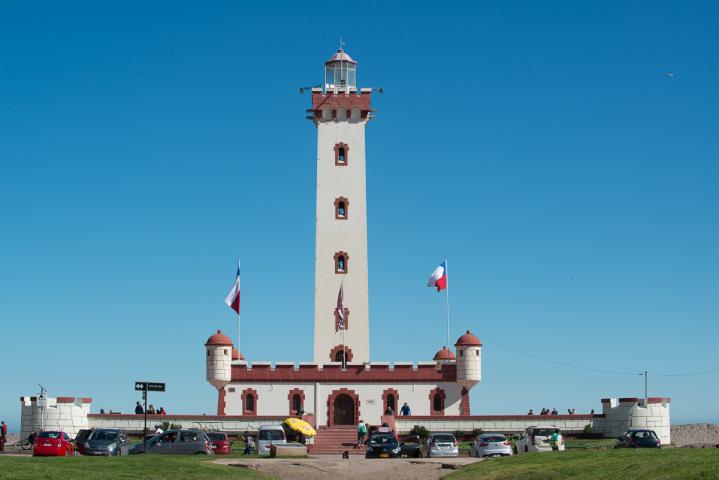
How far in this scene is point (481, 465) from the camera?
3456cm

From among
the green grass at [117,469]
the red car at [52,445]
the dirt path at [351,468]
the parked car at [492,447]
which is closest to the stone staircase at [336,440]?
the parked car at [492,447]

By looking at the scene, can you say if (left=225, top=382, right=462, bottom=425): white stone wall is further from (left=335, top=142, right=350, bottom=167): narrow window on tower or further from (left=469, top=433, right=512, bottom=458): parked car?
(left=469, top=433, right=512, bottom=458): parked car

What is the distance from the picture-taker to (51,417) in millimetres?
56250

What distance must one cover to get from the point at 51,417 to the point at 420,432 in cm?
2024

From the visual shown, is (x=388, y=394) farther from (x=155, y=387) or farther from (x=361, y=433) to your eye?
(x=155, y=387)

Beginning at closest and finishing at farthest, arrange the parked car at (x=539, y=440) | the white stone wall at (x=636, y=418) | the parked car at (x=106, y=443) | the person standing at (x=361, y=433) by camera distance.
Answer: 1. the parked car at (x=106, y=443)
2. the parked car at (x=539, y=440)
3. the person standing at (x=361, y=433)
4. the white stone wall at (x=636, y=418)

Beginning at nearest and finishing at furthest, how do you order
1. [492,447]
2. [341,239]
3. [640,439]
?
[492,447] → [640,439] → [341,239]

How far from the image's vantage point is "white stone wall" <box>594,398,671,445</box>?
2179 inches

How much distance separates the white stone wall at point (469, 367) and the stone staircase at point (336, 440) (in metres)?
7.18

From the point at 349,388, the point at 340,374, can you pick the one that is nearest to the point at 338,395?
the point at 349,388

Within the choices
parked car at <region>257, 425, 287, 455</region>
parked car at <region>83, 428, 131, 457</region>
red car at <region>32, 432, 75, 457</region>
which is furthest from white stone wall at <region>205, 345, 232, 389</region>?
red car at <region>32, 432, 75, 457</region>

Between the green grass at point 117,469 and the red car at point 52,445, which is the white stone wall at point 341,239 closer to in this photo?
the red car at point 52,445

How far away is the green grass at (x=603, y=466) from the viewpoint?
23.6 metres

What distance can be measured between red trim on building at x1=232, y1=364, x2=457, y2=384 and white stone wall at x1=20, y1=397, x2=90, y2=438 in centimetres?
951
